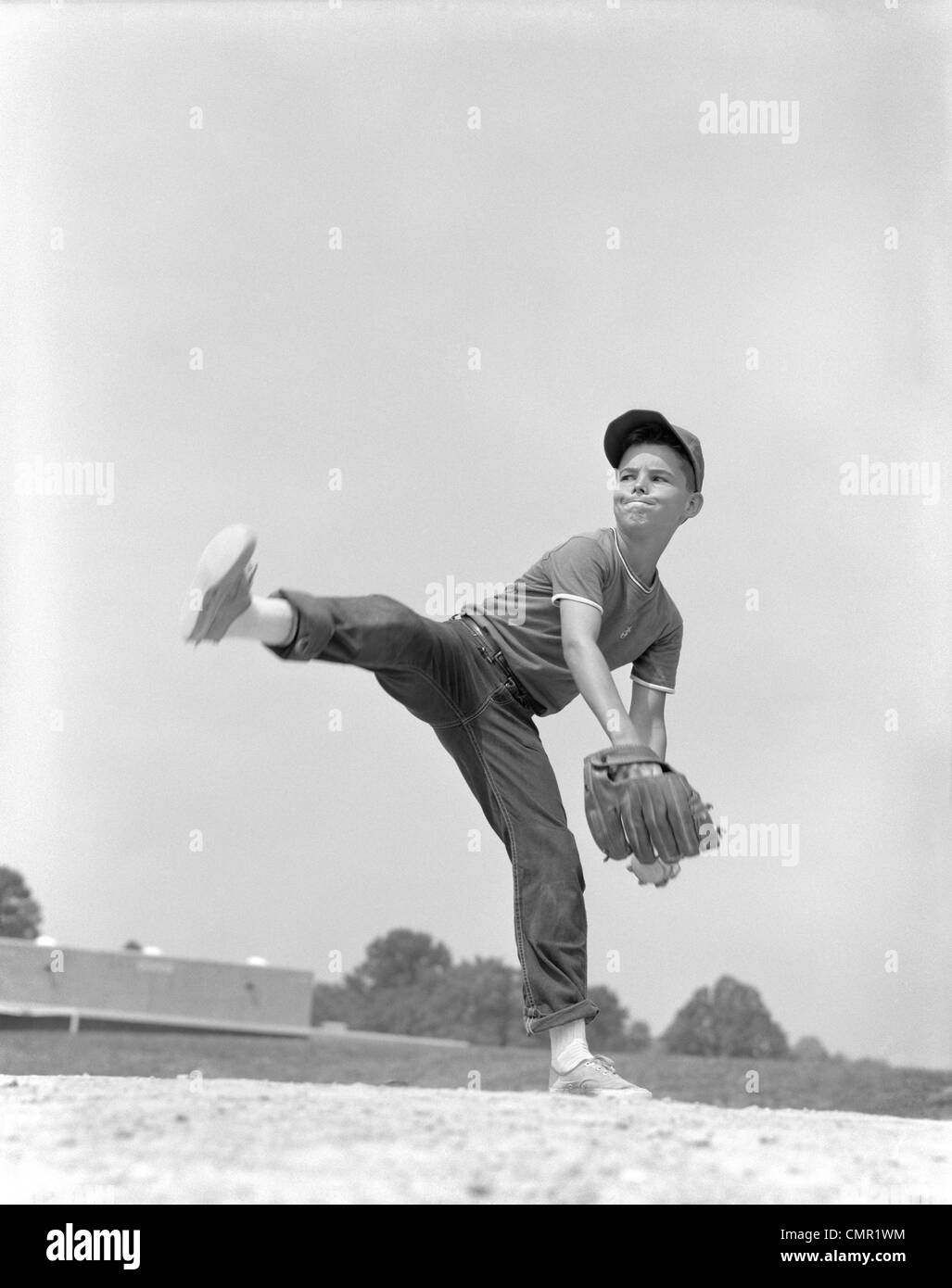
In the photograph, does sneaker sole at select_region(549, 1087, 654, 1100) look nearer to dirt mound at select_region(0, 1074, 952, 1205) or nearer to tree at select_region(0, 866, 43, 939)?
dirt mound at select_region(0, 1074, 952, 1205)

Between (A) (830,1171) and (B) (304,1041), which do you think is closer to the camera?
(A) (830,1171)

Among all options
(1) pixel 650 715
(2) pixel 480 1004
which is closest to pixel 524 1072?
(1) pixel 650 715

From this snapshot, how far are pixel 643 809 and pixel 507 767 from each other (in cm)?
55

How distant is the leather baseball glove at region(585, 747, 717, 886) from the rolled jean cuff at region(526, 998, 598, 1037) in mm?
429

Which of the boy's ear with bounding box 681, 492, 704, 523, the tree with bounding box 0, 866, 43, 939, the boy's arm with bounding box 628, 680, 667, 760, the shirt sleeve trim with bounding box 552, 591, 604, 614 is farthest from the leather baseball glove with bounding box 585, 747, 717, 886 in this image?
the tree with bounding box 0, 866, 43, 939

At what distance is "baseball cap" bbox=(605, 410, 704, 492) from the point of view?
3.56 metres

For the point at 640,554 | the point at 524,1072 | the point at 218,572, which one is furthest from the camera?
the point at 524,1072

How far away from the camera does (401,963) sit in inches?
1221

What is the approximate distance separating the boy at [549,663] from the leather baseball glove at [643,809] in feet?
0.27

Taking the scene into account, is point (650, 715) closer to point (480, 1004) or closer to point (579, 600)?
point (579, 600)
